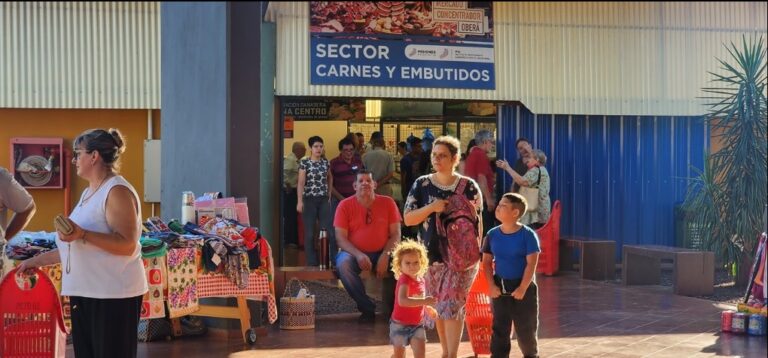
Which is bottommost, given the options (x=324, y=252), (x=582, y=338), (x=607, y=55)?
(x=582, y=338)

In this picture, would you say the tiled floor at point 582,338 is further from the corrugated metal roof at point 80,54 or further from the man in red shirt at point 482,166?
the corrugated metal roof at point 80,54

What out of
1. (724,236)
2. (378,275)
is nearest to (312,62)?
(378,275)

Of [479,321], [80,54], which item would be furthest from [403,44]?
[479,321]

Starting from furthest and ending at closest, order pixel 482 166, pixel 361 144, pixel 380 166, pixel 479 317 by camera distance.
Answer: pixel 361 144, pixel 380 166, pixel 482 166, pixel 479 317

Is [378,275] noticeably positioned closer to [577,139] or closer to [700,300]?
[700,300]

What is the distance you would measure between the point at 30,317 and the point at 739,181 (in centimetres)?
943

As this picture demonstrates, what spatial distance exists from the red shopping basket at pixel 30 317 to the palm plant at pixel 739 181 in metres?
8.94

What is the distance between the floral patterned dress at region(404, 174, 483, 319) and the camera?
7.62 metres

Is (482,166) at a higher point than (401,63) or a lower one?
lower

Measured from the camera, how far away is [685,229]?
15.7 meters

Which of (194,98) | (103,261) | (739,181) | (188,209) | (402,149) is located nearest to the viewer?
(103,261)

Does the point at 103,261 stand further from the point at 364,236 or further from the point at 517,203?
the point at 364,236

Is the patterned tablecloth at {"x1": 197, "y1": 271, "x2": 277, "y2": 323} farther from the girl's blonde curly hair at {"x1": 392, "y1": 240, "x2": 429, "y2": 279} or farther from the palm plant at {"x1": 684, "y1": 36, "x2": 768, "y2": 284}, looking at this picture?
the palm plant at {"x1": 684, "y1": 36, "x2": 768, "y2": 284}

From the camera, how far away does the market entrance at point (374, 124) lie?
609 inches
